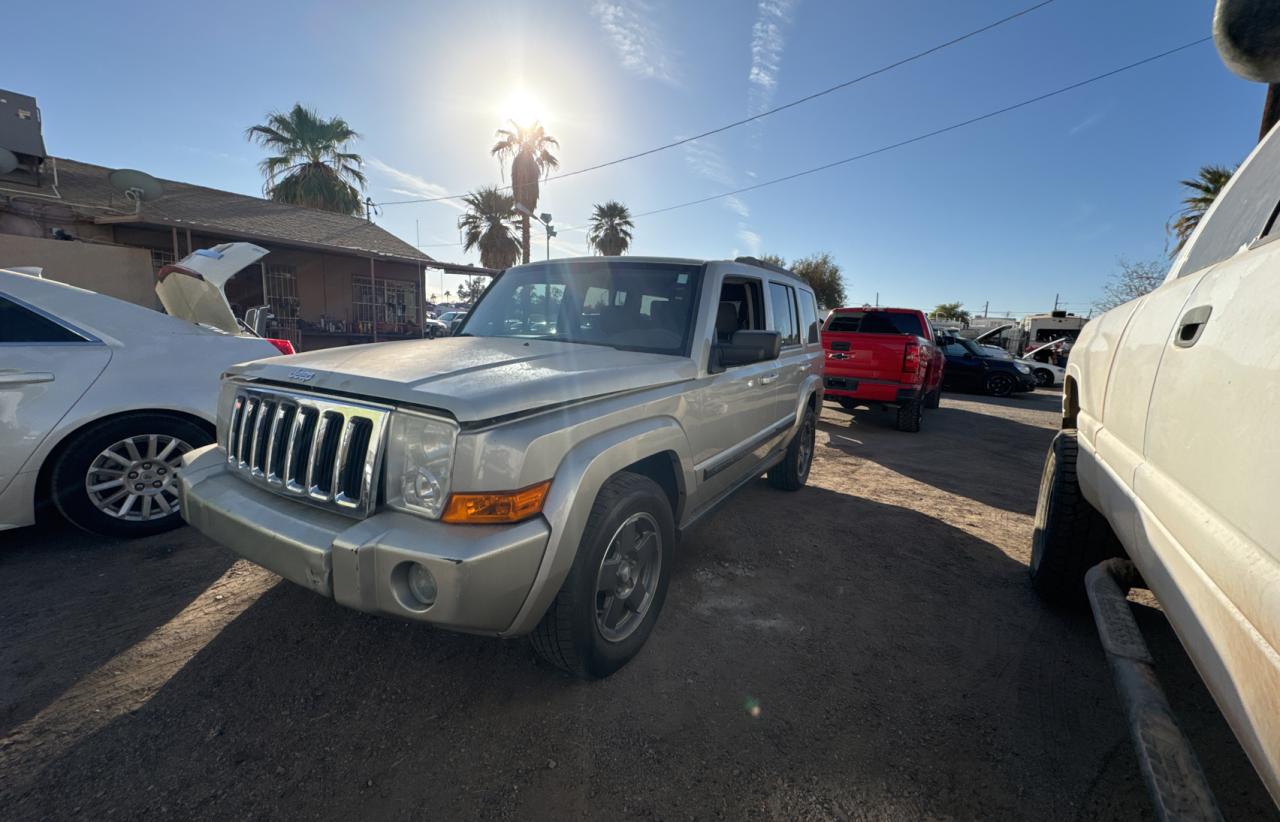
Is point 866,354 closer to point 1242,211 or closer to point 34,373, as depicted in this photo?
point 1242,211

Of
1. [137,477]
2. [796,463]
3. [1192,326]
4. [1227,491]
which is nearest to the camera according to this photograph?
[1227,491]

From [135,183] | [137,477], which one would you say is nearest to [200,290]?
[137,477]

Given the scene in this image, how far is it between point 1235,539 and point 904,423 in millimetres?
8110

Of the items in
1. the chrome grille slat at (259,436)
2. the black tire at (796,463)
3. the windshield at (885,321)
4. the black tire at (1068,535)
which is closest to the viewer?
the chrome grille slat at (259,436)

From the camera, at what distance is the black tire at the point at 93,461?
3.07m

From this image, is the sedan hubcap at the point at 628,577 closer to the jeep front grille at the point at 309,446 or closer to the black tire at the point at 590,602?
the black tire at the point at 590,602

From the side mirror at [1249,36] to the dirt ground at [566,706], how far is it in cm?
216

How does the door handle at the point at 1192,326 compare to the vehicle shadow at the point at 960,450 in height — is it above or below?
above

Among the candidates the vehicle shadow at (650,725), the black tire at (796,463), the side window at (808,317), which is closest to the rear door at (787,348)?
the side window at (808,317)

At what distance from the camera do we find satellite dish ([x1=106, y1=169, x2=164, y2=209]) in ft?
32.8

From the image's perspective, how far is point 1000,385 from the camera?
49.2ft

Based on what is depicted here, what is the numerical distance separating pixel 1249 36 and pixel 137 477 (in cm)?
514

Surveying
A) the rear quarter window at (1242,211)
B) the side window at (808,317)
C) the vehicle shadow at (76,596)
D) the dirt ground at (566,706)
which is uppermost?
the rear quarter window at (1242,211)

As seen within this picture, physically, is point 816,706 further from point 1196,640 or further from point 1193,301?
point 1193,301
